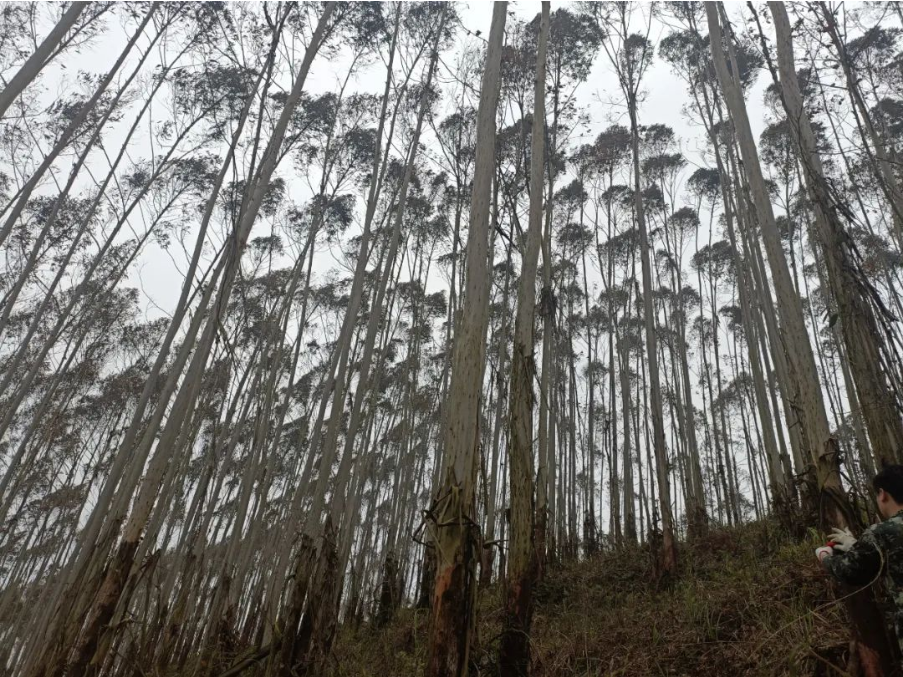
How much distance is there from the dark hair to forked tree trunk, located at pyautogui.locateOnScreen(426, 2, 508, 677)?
71.4 inches

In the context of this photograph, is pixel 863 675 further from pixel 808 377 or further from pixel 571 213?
pixel 571 213

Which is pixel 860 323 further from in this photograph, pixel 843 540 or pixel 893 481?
pixel 843 540

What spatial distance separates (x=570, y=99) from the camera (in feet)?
35.7

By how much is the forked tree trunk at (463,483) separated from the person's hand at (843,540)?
1578 millimetres

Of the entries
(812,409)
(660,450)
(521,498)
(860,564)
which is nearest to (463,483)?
(521,498)

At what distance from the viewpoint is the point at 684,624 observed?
4492 millimetres

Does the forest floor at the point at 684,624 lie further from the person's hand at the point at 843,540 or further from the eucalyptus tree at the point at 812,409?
the person's hand at the point at 843,540

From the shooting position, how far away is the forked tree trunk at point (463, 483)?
256 cm

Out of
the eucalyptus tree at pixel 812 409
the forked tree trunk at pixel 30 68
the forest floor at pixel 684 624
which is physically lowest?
the forest floor at pixel 684 624

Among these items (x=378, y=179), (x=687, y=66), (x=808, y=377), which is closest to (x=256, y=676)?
(x=808, y=377)

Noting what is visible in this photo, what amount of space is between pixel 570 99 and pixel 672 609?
9576 millimetres

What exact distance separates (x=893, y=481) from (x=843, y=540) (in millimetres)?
320

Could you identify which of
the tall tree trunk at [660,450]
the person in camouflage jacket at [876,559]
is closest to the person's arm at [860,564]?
the person in camouflage jacket at [876,559]

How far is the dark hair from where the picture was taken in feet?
7.15
